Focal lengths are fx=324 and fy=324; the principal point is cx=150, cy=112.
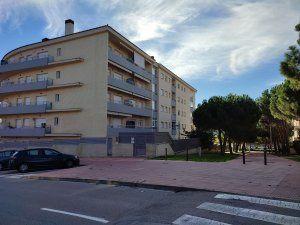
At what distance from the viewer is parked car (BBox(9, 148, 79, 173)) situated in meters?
20.6

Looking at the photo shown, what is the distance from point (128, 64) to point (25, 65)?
503 inches

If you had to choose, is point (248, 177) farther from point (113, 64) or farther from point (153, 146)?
point (113, 64)

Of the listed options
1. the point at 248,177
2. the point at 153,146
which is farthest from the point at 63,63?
the point at 248,177

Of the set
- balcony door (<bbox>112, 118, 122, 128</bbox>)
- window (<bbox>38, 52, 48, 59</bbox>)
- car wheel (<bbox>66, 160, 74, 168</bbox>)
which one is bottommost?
car wheel (<bbox>66, 160, 74, 168</bbox>)

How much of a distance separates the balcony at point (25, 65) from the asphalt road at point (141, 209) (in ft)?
98.6

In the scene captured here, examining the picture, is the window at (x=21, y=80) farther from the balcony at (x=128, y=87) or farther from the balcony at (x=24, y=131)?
the balcony at (x=128, y=87)

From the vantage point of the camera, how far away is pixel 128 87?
38.9 meters

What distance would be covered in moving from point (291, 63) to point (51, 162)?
16135 millimetres

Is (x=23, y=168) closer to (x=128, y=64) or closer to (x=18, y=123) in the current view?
(x=128, y=64)

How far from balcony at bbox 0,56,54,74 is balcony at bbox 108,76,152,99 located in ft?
27.5

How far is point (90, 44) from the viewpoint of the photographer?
36031 millimetres

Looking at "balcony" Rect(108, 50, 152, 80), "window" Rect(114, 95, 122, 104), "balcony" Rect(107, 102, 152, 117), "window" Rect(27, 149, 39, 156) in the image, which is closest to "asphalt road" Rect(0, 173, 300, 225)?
"window" Rect(27, 149, 39, 156)

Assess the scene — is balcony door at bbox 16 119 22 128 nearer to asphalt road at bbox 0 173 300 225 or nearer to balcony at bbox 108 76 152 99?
balcony at bbox 108 76 152 99

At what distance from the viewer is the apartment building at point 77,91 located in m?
34.8
